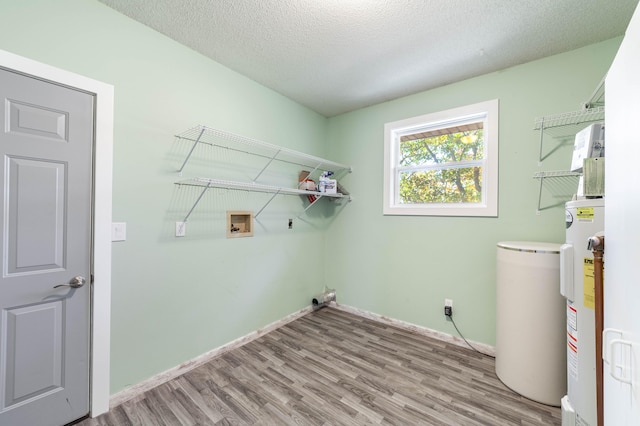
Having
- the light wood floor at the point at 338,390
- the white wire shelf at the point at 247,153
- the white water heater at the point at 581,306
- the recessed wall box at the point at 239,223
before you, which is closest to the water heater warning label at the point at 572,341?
the white water heater at the point at 581,306

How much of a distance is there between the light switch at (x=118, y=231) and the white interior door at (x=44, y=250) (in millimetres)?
116

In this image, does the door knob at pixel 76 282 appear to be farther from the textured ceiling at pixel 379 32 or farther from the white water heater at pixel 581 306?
the white water heater at pixel 581 306

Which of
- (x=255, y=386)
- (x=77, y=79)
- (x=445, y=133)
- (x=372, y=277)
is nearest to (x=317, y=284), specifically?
(x=372, y=277)

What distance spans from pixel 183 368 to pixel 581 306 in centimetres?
262

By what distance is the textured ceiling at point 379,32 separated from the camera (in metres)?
1.55

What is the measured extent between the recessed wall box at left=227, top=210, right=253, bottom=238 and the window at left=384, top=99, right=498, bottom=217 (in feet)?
4.94

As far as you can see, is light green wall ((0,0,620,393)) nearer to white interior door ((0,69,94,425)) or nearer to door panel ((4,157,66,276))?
white interior door ((0,69,94,425))

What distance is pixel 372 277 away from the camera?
2951mm

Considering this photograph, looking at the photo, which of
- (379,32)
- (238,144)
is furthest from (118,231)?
(379,32)

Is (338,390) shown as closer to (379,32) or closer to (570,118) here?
(379,32)

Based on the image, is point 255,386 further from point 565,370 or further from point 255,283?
point 565,370

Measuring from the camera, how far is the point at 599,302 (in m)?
1.10

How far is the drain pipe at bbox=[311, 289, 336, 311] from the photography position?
312 centimetres

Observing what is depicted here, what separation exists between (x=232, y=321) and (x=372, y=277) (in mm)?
1587
